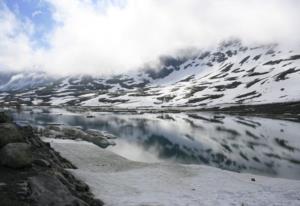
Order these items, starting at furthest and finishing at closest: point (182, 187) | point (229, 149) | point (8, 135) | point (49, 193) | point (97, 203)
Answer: point (229, 149)
point (182, 187)
point (8, 135)
point (97, 203)
point (49, 193)

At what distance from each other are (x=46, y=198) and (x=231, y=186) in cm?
1493

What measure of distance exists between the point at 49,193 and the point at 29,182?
1.58m

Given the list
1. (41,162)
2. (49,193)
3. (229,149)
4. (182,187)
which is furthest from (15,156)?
(229,149)

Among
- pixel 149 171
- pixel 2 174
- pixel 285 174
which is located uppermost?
pixel 2 174

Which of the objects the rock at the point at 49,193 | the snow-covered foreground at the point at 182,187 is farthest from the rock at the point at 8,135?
the snow-covered foreground at the point at 182,187

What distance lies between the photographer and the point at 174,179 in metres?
29.2

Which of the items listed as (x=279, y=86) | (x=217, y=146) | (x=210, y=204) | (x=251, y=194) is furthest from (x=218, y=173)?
(x=279, y=86)

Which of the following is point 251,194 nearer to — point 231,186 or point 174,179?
point 231,186

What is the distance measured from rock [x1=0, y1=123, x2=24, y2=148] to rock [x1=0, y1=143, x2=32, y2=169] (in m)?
0.95

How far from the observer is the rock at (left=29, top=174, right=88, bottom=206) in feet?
55.7

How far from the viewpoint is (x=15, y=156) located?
813 inches

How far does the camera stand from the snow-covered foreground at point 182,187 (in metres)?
21.5

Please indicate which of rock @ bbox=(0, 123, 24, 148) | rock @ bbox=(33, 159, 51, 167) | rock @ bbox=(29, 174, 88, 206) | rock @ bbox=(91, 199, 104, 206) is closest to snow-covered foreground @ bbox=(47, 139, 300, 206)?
rock @ bbox=(91, 199, 104, 206)

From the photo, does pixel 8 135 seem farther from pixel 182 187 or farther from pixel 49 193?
pixel 182 187
